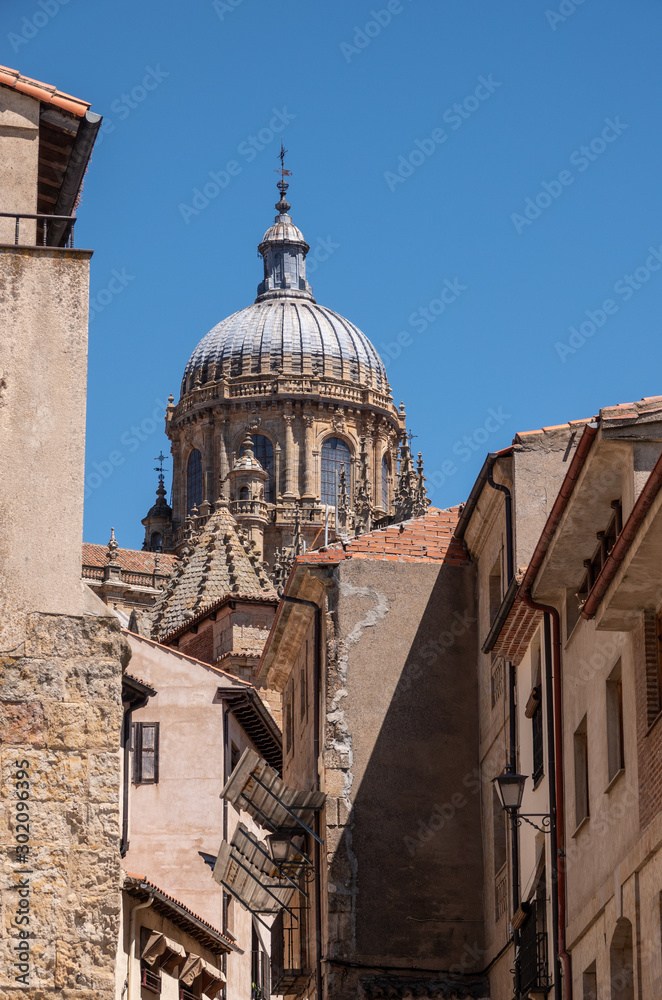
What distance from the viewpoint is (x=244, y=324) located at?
A: 12000cm

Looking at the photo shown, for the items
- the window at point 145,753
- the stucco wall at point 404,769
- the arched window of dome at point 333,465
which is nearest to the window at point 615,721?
the stucco wall at point 404,769

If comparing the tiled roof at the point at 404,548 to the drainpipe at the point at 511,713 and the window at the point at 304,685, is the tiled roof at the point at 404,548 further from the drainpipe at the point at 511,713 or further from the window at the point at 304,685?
the drainpipe at the point at 511,713

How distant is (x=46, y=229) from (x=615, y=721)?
22.7 feet

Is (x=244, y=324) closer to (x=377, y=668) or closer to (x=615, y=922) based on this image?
(x=377, y=668)

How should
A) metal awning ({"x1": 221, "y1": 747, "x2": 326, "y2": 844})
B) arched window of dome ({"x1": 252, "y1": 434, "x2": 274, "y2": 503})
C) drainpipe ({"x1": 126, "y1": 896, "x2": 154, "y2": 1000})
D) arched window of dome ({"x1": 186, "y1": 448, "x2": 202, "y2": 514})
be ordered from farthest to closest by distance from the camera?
arched window of dome ({"x1": 186, "y1": 448, "x2": 202, "y2": 514}), arched window of dome ({"x1": 252, "y1": 434, "x2": 274, "y2": 503}), metal awning ({"x1": 221, "y1": 747, "x2": 326, "y2": 844}), drainpipe ({"x1": 126, "y1": 896, "x2": 154, "y2": 1000})

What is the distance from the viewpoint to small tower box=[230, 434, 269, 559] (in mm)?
105562

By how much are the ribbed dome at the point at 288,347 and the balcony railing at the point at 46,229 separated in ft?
326

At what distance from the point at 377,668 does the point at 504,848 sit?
11.0ft

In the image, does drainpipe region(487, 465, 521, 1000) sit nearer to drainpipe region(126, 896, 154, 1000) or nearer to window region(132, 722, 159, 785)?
drainpipe region(126, 896, 154, 1000)

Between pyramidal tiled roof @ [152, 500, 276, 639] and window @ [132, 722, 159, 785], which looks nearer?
window @ [132, 722, 159, 785]

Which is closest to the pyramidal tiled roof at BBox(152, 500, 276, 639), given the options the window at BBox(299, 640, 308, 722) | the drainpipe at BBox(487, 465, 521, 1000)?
the window at BBox(299, 640, 308, 722)

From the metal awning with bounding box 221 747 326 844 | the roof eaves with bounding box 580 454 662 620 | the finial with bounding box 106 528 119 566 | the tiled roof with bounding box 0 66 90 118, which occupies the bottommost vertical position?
the roof eaves with bounding box 580 454 662 620

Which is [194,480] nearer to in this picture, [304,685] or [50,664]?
[304,685]

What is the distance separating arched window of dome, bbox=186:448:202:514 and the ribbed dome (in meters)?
4.89
